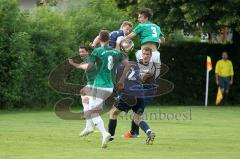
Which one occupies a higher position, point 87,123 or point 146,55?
point 146,55

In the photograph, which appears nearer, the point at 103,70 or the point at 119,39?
the point at 103,70

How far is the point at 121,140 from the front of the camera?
50.9ft

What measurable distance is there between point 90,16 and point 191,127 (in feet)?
35.4

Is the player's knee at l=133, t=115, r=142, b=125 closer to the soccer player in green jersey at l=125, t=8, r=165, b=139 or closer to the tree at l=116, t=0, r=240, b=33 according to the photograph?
the soccer player in green jersey at l=125, t=8, r=165, b=139

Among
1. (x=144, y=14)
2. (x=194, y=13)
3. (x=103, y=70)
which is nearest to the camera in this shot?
(x=103, y=70)

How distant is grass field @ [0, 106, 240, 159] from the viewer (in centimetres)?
1277

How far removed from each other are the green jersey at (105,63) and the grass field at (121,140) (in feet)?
3.97

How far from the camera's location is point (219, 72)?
32188 mm

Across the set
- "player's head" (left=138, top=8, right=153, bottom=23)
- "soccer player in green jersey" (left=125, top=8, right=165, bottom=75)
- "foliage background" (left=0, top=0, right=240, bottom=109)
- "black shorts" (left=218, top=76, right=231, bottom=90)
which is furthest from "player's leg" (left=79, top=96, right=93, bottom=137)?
"black shorts" (left=218, top=76, right=231, bottom=90)

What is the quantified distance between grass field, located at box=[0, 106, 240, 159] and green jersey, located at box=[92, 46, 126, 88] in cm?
121

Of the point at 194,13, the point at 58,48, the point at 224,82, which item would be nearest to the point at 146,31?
the point at 58,48

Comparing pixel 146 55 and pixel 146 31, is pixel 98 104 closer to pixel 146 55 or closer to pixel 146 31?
pixel 146 55

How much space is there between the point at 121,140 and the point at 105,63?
211 centimetres

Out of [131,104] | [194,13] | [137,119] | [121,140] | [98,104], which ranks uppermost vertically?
[194,13]
